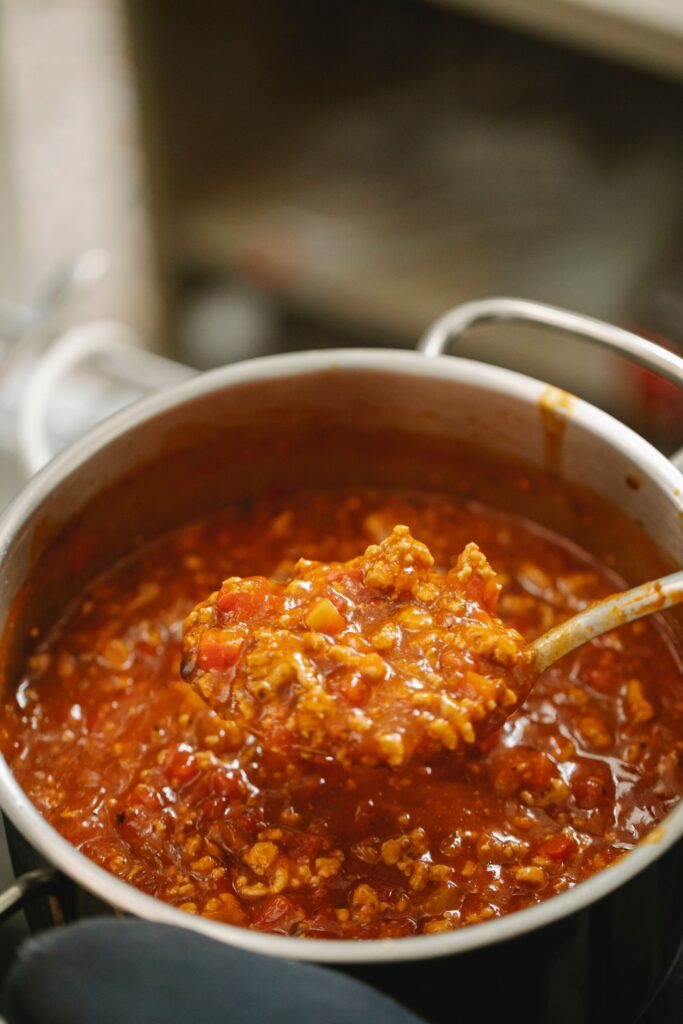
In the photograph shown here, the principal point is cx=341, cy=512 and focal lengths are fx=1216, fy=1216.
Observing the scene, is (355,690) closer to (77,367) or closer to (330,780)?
(330,780)

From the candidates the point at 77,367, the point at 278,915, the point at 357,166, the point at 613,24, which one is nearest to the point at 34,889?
the point at 278,915

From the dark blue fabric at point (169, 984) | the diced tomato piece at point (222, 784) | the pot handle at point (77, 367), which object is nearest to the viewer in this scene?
the dark blue fabric at point (169, 984)

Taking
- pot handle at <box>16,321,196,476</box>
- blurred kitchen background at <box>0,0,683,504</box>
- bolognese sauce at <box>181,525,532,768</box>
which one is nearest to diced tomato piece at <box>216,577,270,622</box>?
bolognese sauce at <box>181,525,532,768</box>

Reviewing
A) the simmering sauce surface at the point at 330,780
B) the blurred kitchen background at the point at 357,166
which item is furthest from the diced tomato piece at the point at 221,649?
the blurred kitchen background at the point at 357,166

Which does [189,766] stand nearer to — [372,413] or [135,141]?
[372,413]

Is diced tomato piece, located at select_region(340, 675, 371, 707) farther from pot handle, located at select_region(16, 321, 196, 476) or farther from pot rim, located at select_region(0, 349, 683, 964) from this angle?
pot handle, located at select_region(16, 321, 196, 476)

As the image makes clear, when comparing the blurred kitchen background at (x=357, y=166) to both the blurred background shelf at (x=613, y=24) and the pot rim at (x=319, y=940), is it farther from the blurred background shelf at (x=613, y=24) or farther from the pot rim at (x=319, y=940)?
the pot rim at (x=319, y=940)
